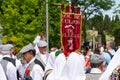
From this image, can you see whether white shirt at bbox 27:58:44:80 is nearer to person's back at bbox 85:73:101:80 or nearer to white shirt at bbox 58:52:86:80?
person's back at bbox 85:73:101:80

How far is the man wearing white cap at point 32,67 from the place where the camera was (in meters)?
7.85

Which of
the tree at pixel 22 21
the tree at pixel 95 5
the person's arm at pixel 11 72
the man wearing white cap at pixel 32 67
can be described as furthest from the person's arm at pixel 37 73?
the tree at pixel 95 5

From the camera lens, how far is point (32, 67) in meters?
7.93

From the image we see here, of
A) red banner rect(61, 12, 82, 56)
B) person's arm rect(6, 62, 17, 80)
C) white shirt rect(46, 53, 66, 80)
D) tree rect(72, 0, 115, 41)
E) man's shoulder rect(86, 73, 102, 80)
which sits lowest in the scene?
tree rect(72, 0, 115, 41)

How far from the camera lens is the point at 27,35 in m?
53.0

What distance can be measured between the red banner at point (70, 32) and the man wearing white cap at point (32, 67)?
0.90m

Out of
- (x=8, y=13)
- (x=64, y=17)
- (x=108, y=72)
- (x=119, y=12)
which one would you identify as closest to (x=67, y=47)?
(x=64, y=17)

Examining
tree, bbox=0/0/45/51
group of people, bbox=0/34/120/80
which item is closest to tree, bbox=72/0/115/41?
tree, bbox=0/0/45/51

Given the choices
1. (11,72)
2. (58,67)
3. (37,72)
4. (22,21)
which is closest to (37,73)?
(37,72)

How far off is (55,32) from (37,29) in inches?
281

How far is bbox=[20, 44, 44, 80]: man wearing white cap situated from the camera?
7.85 metres

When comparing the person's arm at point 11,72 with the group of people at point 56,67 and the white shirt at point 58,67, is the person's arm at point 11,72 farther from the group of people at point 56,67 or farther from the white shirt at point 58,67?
the white shirt at point 58,67

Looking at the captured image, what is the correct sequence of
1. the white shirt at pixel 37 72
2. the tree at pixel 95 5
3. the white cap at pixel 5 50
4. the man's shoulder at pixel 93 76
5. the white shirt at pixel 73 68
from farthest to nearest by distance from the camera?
the tree at pixel 95 5 → the white cap at pixel 5 50 → the white shirt at pixel 37 72 → the man's shoulder at pixel 93 76 → the white shirt at pixel 73 68

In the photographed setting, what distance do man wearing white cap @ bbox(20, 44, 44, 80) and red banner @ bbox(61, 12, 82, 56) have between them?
0.90 meters
